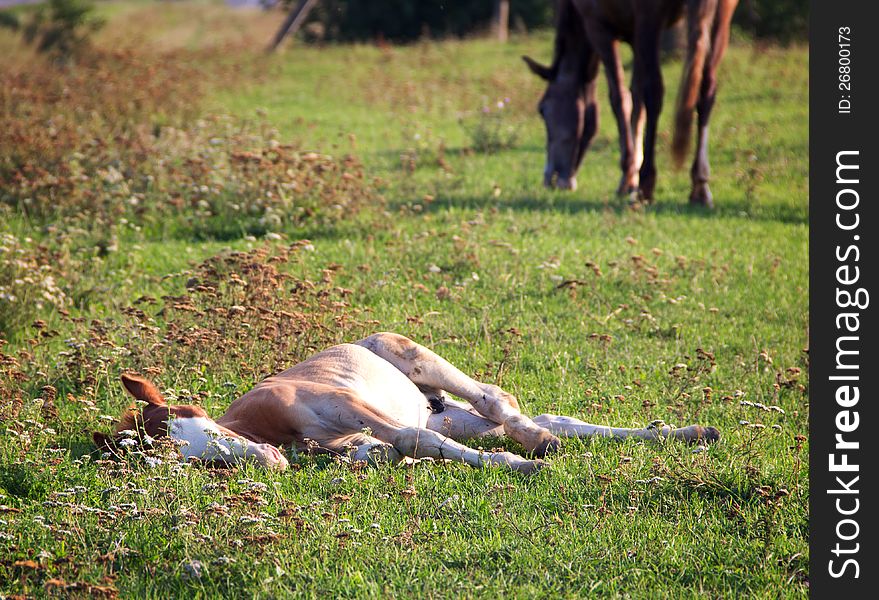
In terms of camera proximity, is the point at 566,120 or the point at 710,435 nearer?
the point at 710,435

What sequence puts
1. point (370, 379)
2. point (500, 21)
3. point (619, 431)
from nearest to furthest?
point (619, 431) < point (370, 379) < point (500, 21)

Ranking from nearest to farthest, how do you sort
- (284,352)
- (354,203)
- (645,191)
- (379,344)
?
1. (379,344)
2. (284,352)
3. (354,203)
4. (645,191)

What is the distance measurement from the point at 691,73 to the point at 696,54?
12.1 inches

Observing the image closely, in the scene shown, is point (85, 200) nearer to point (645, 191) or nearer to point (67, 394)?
point (67, 394)

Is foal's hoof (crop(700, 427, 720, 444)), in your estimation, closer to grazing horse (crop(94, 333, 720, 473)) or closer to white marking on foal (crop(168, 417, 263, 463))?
grazing horse (crop(94, 333, 720, 473))

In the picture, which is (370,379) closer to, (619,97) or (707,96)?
(707,96)

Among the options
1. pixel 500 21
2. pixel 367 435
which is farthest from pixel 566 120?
pixel 500 21

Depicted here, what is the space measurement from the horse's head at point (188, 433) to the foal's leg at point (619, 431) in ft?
5.04

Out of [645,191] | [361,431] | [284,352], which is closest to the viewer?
[361,431]

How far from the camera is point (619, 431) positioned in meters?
5.64
